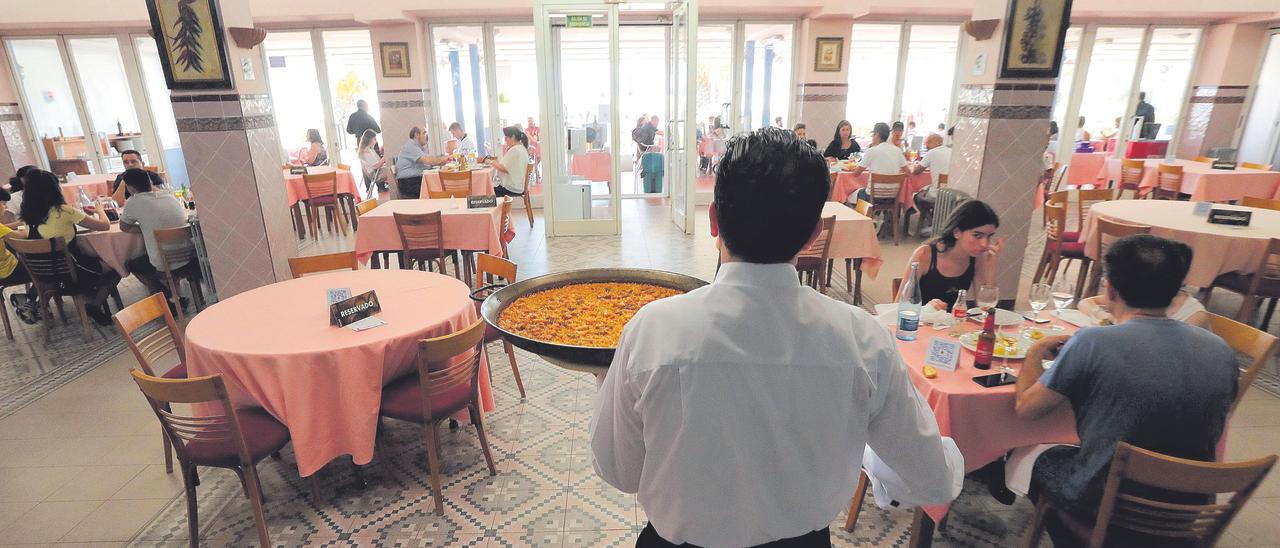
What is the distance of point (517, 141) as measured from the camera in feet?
23.5

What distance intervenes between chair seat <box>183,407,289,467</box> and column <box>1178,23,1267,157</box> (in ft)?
42.1

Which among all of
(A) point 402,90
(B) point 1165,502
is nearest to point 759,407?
(B) point 1165,502

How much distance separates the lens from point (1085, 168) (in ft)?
28.0

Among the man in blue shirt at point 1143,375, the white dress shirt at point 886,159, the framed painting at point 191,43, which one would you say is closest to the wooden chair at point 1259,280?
the man in blue shirt at point 1143,375

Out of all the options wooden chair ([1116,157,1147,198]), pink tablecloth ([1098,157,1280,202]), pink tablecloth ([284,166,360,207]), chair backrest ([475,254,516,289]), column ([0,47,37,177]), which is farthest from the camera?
column ([0,47,37,177])

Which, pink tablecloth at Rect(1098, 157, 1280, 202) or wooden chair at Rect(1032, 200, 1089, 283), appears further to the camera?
pink tablecloth at Rect(1098, 157, 1280, 202)

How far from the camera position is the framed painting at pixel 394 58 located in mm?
8383

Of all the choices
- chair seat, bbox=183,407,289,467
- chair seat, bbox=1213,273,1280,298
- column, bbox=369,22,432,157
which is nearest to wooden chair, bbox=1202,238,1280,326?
chair seat, bbox=1213,273,1280,298

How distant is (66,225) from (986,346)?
18.2 feet

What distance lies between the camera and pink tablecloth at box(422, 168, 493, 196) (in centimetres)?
655

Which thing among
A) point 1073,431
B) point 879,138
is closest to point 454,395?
point 1073,431

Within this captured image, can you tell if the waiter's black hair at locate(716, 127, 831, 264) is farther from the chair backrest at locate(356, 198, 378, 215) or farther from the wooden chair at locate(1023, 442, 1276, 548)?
the chair backrest at locate(356, 198, 378, 215)

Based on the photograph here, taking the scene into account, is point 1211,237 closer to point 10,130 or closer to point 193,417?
point 193,417

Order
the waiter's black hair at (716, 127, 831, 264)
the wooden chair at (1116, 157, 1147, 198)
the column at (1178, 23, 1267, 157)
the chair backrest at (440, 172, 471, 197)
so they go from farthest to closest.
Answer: the column at (1178, 23, 1267, 157) < the wooden chair at (1116, 157, 1147, 198) < the chair backrest at (440, 172, 471, 197) < the waiter's black hair at (716, 127, 831, 264)
